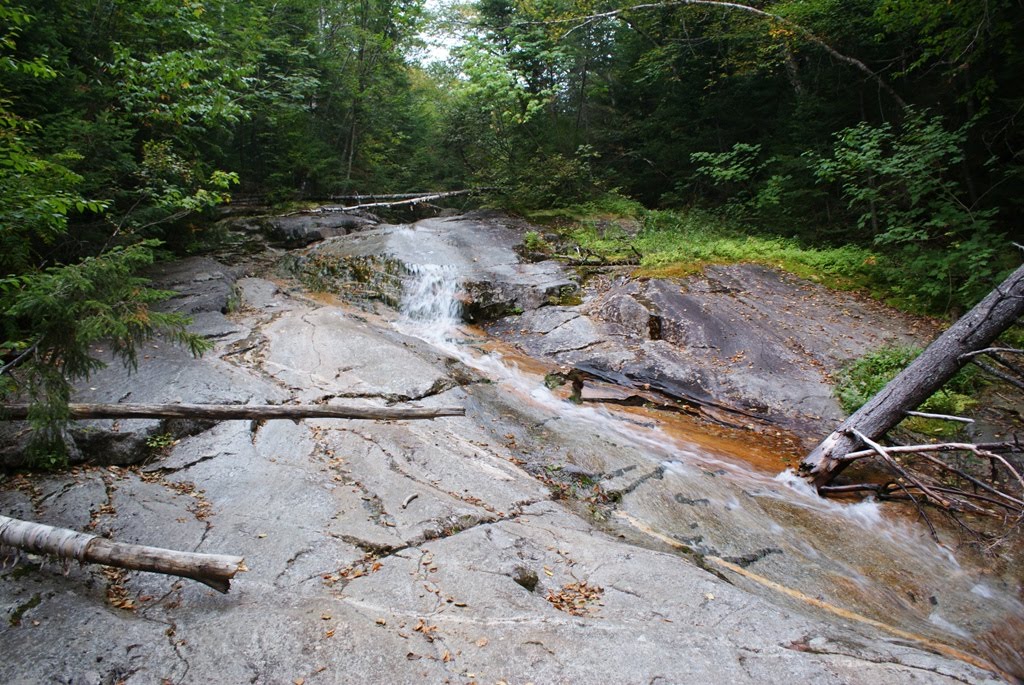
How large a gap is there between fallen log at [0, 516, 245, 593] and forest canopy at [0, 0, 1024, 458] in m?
1.48

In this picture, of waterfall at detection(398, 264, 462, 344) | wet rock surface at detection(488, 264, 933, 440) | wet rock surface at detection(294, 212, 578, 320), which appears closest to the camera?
wet rock surface at detection(488, 264, 933, 440)

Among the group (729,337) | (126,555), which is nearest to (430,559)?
(126,555)

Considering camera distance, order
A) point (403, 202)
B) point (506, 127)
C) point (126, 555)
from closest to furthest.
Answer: point (126, 555) → point (506, 127) → point (403, 202)

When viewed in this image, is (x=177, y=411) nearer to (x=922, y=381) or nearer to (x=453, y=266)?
(x=922, y=381)

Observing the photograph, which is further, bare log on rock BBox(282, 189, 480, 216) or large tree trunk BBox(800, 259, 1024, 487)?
bare log on rock BBox(282, 189, 480, 216)

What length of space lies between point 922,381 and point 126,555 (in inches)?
328

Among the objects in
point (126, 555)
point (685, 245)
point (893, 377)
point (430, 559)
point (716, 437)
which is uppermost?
point (685, 245)

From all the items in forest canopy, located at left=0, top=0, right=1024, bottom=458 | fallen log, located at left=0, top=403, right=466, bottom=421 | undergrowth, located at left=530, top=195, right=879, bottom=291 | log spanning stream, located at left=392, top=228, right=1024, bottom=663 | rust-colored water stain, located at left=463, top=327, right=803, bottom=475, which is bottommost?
log spanning stream, located at left=392, top=228, right=1024, bottom=663

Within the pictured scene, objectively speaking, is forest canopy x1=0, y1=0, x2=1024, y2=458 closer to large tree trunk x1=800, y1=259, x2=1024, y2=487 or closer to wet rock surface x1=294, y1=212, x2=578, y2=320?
wet rock surface x1=294, y1=212, x2=578, y2=320

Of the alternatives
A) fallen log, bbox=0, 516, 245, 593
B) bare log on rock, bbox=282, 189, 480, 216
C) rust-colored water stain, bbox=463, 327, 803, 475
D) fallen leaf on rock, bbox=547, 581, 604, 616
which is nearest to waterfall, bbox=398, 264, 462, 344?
rust-colored water stain, bbox=463, 327, 803, 475

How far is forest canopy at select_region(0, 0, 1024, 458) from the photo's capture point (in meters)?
5.72

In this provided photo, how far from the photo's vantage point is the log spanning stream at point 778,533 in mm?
4367

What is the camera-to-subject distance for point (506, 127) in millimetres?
17375

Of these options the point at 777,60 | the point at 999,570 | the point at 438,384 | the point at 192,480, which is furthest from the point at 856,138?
the point at 192,480
